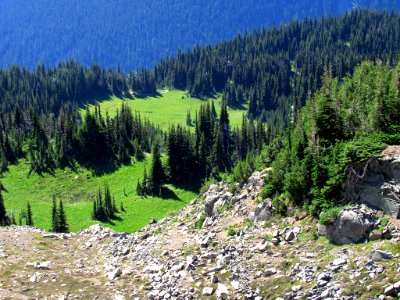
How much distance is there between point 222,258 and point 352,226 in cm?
973

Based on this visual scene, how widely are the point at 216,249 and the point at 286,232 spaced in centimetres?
575

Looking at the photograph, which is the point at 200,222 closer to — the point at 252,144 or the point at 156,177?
the point at 156,177

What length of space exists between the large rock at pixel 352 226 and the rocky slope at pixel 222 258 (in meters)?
0.06

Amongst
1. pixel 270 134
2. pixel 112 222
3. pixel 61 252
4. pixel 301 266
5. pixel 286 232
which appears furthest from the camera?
pixel 270 134

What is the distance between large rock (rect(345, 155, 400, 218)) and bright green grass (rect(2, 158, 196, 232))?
56.7 metres

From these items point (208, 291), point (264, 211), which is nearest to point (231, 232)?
point (264, 211)

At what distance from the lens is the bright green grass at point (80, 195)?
88.0 m

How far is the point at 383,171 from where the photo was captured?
2950 cm

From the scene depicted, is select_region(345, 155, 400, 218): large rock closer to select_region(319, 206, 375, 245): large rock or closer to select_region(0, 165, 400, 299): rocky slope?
select_region(0, 165, 400, 299): rocky slope

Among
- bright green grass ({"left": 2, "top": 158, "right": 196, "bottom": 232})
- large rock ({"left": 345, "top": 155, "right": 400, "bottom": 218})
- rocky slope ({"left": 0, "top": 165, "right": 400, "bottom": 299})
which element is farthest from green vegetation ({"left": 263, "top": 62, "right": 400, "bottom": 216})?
bright green grass ({"left": 2, "top": 158, "right": 196, "bottom": 232})

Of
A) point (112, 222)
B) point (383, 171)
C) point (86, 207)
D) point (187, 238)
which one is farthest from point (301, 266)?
point (86, 207)

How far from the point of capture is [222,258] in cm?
3312

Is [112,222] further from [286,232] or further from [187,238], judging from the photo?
[286,232]

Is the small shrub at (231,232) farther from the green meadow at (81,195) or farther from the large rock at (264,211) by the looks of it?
the green meadow at (81,195)
